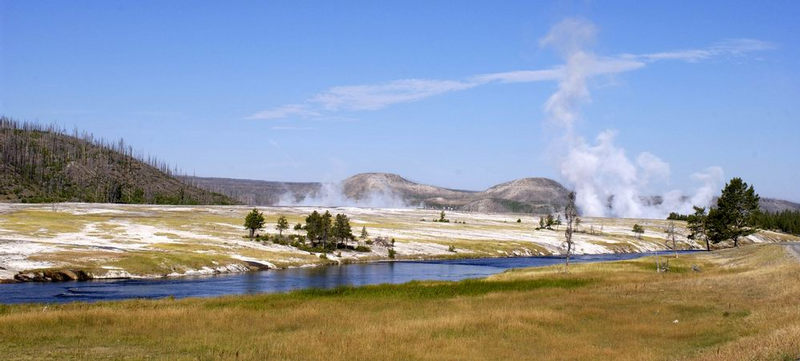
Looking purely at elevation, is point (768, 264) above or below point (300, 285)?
above

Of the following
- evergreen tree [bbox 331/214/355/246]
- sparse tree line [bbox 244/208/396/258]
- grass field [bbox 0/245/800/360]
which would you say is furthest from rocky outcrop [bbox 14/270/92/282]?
evergreen tree [bbox 331/214/355/246]

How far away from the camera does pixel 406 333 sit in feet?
96.3

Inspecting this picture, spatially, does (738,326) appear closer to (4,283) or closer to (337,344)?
(337,344)

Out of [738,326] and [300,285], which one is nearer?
[738,326]

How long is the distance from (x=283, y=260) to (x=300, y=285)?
27968 mm

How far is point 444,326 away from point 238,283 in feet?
153

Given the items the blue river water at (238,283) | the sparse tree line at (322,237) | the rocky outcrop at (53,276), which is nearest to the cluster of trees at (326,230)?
the sparse tree line at (322,237)

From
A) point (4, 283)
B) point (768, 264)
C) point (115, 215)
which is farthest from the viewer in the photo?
point (115, 215)

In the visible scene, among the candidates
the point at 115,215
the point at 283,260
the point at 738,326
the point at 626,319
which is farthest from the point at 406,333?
the point at 115,215

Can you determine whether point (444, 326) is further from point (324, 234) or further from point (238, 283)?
point (324, 234)

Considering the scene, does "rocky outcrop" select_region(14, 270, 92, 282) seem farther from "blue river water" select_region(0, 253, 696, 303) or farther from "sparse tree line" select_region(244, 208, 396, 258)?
"sparse tree line" select_region(244, 208, 396, 258)

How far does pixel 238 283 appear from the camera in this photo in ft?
240

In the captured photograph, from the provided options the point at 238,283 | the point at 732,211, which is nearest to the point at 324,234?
the point at 238,283

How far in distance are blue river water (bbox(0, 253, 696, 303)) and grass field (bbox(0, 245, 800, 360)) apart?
723 inches
